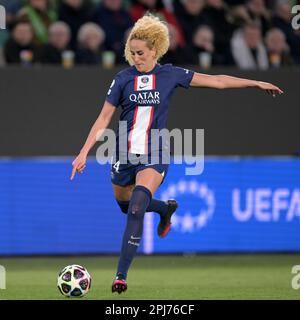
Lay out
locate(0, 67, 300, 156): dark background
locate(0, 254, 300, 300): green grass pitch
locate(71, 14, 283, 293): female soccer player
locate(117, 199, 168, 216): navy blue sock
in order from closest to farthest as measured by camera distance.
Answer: locate(71, 14, 283, 293): female soccer player < locate(0, 254, 300, 300): green grass pitch < locate(117, 199, 168, 216): navy blue sock < locate(0, 67, 300, 156): dark background

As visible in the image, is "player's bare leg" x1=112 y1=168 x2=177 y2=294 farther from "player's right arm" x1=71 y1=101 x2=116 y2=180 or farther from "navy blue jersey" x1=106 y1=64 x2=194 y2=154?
"player's right arm" x1=71 y1=101 x2=116 y2=180

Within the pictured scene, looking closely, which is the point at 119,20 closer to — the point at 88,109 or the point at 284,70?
the point at 88,109

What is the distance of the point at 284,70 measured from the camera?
14.0m

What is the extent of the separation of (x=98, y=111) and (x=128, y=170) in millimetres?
4836

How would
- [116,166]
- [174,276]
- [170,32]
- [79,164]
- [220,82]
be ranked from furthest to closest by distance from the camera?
1. [170,32]
2. [174,276]
3. [116,166]
4. [220,82]
5. [79,164]

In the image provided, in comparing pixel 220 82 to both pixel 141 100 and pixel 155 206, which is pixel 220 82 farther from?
pixel 155 206

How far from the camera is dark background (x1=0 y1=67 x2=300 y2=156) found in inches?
536

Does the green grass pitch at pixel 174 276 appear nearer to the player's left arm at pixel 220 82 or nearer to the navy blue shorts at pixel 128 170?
the navy blue shorts at pixel 128 170

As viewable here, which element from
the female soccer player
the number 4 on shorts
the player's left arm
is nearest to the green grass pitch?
the female soccer player

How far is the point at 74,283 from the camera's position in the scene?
8547 mm

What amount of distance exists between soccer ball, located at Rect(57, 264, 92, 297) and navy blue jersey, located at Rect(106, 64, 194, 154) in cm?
113

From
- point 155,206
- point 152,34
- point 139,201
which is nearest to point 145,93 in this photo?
point 152,34

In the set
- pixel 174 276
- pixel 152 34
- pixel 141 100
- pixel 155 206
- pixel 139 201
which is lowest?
pixel 174 276

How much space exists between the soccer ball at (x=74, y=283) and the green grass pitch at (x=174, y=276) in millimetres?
123
